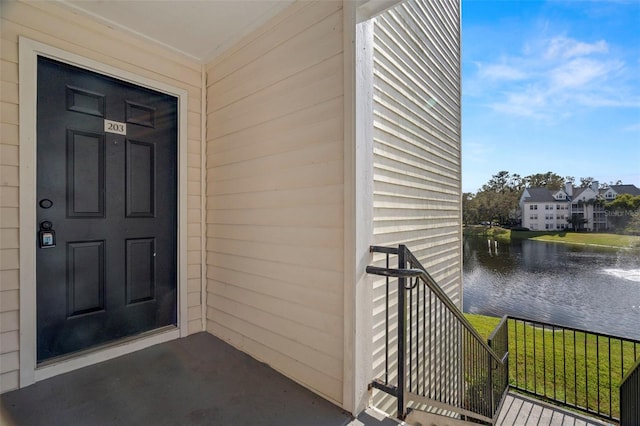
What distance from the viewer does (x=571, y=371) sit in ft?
15.1

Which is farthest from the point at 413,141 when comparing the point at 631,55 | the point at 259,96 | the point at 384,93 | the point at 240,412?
the point at 631,55

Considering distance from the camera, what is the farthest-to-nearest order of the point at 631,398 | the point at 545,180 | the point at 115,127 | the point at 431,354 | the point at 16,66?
the point at 545,180 < the point at 431,354 < the point at 631,398 < the point at 115,127 < the point at 16,66

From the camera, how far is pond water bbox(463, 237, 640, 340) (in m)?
8.61

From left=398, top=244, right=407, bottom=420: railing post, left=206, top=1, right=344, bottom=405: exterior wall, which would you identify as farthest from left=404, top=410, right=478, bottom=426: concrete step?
left=206, top=1, right=344, bottom=405: exterior wall

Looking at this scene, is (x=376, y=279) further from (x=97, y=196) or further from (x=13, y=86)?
(x=13, y=86)

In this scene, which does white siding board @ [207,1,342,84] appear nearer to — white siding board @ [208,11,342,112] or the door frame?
white siding board @ [208,11,342,112]

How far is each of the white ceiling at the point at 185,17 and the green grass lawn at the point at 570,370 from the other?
4.49 metres

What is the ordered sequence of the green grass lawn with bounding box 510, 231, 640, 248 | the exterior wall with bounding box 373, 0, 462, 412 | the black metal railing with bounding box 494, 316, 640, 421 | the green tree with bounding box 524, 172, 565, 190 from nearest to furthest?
the exterior wall with bounding box 373, 0, 462, 412 < the black metal railing with bounding box 494, 316, 640, 421 < the green grass lawn with bounding box 510, 231, 640, 248 < the green tree with bounding box 524, 172, 565, 190

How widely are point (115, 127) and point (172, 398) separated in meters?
1.84

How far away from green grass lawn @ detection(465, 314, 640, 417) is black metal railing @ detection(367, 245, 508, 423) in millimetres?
720

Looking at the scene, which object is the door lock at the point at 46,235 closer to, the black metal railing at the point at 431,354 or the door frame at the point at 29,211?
the door frame at the point at 29,211

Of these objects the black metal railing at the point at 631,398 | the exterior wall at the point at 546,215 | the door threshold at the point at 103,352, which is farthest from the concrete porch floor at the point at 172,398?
the exterior wall at the point at 546,215

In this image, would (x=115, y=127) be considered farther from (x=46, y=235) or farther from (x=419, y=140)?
(x=419, y=140)

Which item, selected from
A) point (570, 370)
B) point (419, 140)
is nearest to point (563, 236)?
point (570, 370)
